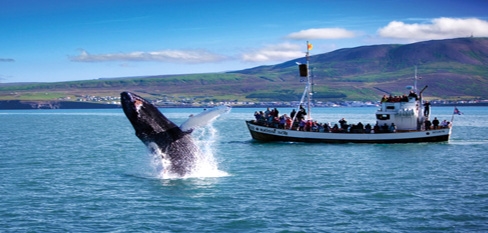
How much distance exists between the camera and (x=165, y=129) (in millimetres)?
20188

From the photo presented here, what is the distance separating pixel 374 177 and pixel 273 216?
9763 mm

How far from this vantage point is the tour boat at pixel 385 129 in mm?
44188

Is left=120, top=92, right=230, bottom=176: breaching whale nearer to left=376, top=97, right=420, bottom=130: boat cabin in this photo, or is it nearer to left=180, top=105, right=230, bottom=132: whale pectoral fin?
left=180, top=105, right=230, bottom=132: whale pectoral fin

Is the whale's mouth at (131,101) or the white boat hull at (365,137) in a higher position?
the whale's mouth at (131,101)

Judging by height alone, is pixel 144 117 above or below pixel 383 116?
above

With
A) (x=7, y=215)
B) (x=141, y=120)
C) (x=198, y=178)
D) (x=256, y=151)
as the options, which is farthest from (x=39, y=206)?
(x=256, y=151)

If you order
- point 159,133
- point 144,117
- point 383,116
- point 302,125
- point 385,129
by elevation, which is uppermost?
point 144,117

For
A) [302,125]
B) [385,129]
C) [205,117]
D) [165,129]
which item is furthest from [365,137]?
[205,117]

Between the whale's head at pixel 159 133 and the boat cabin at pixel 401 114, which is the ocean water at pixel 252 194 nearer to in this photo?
the whale's head at pixel 159 133

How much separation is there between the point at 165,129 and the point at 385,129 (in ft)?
90.2

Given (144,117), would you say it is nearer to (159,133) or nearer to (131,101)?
(131,101)

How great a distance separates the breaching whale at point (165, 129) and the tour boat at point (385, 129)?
75.0 ft

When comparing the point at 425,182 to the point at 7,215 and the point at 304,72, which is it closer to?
the point at 7,215

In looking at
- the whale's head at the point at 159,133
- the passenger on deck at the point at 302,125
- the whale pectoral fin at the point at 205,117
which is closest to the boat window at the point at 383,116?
the passenger on deck at the point at 302,125
